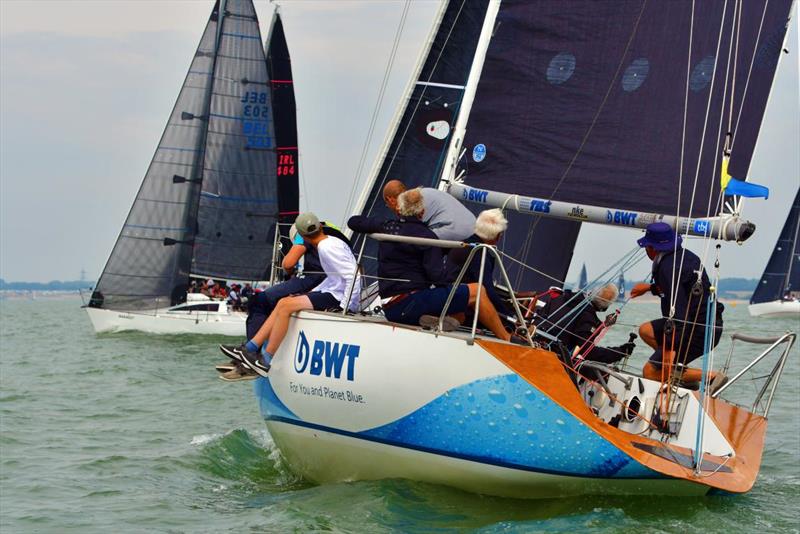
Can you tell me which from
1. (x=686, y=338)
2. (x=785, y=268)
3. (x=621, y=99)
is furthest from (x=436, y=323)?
(x=785, y=268)

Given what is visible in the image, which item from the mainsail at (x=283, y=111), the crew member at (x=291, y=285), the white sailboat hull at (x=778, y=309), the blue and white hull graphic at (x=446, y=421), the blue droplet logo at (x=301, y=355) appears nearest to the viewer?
the blue and white hull graphic at (x=446, y=421)

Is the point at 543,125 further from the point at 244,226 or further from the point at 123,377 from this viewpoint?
the point at 244,226

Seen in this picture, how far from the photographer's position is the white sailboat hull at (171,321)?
3055 cm

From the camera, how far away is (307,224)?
8367mm

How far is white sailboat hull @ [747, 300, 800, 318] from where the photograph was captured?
56.6 meters

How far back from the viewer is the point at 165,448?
35.9 ft

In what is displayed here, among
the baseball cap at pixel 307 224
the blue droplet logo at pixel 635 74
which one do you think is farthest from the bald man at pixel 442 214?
the blue droplet logo at pixel 635 74

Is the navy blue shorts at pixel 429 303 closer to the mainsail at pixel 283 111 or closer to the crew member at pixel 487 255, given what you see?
the crew member at pixel 487 255

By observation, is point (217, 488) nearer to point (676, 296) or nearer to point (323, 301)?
point (323, 301)

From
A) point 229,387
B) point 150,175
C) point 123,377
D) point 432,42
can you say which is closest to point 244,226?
point 150,175

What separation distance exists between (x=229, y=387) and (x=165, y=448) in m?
5.26

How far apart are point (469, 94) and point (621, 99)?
1.28m

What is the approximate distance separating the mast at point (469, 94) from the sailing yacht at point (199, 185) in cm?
2105

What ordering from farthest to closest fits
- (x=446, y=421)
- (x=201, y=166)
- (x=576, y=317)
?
(x=201, y=166) → (x=576, y=317) → (x=446, y=421)
